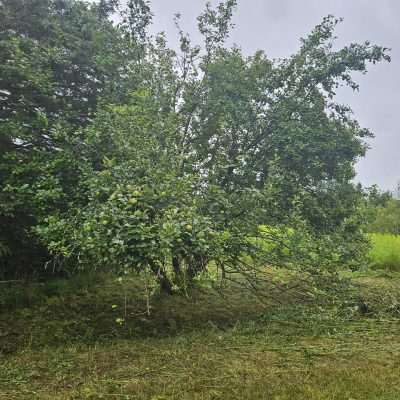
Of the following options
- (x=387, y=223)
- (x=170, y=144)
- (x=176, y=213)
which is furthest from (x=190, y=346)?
(x=387, y=223)

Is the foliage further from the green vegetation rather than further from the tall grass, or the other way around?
the green vegetation

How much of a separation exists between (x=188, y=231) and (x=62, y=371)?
83.3 inches

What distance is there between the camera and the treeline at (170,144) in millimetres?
4570

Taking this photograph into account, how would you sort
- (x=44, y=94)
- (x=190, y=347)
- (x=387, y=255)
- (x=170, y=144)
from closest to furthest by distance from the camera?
(x=190, y=347)
(x=170, y=144)
(x=44, y=94)
(x=387, y=255)

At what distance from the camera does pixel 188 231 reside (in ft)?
13.1

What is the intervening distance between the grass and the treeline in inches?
26.9

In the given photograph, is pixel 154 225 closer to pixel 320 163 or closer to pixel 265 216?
pixel 265 216

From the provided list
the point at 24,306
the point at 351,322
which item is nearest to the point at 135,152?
the point at 24,306

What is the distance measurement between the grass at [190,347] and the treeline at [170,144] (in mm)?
684

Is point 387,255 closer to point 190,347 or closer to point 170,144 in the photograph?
point 190,347

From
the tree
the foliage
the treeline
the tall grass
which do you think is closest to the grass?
the treeline

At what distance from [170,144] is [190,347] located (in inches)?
113

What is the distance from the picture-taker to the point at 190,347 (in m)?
5.03

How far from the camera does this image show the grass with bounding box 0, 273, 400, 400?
371 cm
